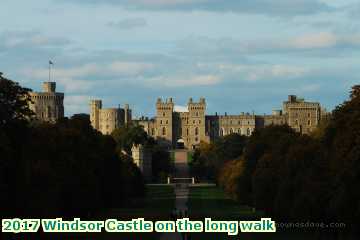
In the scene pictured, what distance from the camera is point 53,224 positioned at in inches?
1673

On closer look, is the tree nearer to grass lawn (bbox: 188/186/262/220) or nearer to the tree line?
the tree line

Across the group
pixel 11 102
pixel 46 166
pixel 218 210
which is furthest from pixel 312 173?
pixel 218 210

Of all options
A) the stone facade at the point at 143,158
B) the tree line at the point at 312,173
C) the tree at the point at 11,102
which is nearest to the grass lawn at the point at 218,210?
the tree line at the point at 312,173

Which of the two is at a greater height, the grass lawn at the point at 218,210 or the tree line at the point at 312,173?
the tree line at the point at 312,173

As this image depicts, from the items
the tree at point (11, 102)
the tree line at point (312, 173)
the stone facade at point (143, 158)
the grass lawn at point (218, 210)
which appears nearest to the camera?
the tree line at point (312, 173)

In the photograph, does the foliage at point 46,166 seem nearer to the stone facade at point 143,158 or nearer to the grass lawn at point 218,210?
the grass lawn at point 218,210

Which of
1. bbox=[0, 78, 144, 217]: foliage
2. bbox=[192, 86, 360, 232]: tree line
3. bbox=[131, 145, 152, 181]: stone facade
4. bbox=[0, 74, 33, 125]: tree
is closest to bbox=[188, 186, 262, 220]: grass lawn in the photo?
bbox=[192, 86, 360, 232]: tree line

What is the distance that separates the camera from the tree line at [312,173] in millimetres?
41594

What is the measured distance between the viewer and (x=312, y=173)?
4975cm

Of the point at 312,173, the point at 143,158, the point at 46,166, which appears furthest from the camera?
the point at 143,158

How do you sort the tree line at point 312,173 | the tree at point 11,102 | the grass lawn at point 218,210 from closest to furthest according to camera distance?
the tree line at point 312,173 < the tree at point 11,102 < the grass lawn at point 218,210

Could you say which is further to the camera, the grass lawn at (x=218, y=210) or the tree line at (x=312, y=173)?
the grass lawn at (x=218, y=210)

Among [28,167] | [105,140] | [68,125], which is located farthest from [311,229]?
[105,140]

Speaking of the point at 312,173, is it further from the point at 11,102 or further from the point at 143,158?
the point at 143,158
